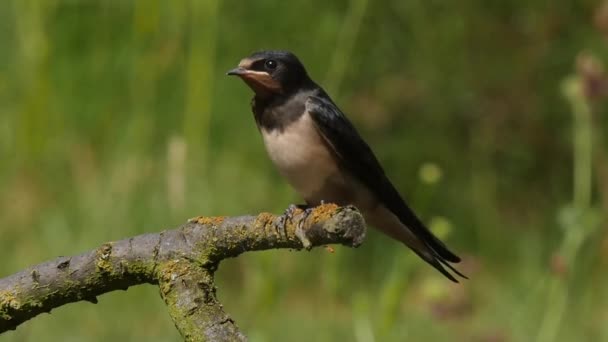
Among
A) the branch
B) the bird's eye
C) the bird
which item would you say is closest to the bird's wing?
the bird

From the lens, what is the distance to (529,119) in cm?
638

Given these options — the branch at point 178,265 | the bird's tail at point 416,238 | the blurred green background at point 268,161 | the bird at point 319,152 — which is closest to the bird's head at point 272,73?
the bird at point 319,152

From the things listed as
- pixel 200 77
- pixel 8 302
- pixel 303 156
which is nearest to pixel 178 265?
pixel 8 302

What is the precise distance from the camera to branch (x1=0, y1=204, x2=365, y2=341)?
67.2 inches

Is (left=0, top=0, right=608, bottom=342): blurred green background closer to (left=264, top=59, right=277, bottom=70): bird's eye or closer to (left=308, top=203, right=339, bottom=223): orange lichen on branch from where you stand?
(left=264, top=59, right=277, bottom=70): bird's eye

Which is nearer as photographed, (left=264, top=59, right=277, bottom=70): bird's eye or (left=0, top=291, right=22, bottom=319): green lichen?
(left=0, top=291, right=22, bottom=319): green lichen

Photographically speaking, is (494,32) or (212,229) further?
(494,32)

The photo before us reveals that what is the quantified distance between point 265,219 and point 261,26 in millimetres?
4346

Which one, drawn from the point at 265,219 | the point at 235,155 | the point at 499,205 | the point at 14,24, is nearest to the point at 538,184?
the point at 499,205

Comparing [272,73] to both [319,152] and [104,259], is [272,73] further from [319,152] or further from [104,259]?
[104,259]

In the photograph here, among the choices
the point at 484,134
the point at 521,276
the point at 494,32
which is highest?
the point at 494,32

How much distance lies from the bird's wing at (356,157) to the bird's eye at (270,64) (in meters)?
0.10

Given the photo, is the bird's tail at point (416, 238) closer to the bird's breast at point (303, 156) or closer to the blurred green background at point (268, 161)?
the bird's breast at point (303, 156)

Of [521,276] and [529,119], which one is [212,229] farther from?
[529,119]
